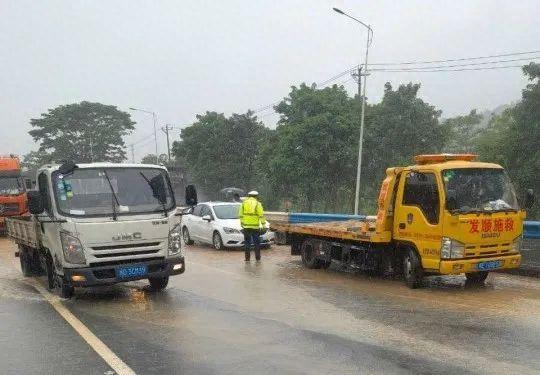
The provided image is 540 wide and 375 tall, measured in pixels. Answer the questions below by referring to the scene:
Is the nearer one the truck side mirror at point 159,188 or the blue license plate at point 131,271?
the blue license plate at point 131,271

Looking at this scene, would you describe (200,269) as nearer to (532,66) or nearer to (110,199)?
(110,199)

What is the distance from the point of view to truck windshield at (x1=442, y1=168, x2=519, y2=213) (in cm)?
915

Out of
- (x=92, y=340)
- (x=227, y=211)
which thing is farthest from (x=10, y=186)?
(x=92, y=340)

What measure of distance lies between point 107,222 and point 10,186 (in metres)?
16.2

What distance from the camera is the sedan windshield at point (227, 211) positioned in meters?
17.3

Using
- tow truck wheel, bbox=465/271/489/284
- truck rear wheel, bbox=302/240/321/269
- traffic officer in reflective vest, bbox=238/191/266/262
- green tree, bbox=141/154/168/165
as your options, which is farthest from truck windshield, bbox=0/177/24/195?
green tree, bbox=141/154/168/165

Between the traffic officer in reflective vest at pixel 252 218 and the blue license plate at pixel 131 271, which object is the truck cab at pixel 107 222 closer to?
the blue license plate at pixel 131 271

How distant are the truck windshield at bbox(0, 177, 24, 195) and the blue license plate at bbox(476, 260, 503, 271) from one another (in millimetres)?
18952

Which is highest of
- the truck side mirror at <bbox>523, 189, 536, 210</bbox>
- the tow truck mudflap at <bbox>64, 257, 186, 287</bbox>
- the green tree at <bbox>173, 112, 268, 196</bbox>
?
the green tree at <bbox>173, 112, 268, 196</bbox>

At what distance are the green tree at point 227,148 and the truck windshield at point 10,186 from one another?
68.0 feet

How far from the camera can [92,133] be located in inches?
2378

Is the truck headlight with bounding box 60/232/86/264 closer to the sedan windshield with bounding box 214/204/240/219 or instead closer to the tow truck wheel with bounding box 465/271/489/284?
the tow truck wheel with bounding box 465/271/489/284

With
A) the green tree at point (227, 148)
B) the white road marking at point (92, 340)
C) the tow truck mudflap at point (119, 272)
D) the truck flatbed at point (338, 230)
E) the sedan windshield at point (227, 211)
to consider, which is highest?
the green tree at point (227, 148)

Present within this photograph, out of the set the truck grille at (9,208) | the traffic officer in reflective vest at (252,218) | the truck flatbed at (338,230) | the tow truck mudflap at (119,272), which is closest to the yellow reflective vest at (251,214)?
the traffic officer in reflective vest at (252,218)
